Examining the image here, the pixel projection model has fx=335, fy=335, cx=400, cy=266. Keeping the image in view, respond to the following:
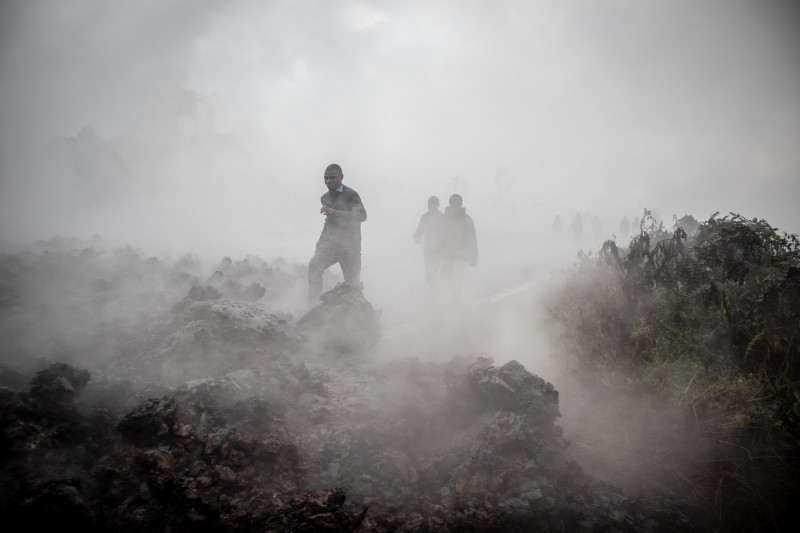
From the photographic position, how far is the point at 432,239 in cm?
Answer: 875

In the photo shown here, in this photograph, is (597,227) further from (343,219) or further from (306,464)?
(306,464)

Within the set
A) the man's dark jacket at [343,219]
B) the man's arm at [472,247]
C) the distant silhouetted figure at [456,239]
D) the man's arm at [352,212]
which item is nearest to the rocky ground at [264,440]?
the man's dark jacket at [343,219]

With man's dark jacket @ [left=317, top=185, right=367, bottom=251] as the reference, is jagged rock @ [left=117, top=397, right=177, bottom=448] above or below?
below

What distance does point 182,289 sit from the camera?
6.31m

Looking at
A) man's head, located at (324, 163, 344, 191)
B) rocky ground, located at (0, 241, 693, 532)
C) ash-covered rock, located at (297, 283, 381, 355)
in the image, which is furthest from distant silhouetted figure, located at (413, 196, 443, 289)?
rocky ground, located at (0, 241, 693, 532)

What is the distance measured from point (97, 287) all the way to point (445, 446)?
6.32 meters

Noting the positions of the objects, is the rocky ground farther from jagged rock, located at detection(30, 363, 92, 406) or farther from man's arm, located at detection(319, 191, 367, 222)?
man's arm, located at detection(319, 191, 367, 222)

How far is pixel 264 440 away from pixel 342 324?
2.57m

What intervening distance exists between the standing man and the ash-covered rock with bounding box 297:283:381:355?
612 mm

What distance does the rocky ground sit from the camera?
5.72 feet

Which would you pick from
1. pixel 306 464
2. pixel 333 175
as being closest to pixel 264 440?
pixel 306 464

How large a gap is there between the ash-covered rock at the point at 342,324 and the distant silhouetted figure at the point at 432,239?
3.92 m

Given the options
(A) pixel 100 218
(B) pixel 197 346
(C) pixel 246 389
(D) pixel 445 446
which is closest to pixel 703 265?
(D) pixel 445 446

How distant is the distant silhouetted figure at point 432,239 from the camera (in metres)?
8.66
